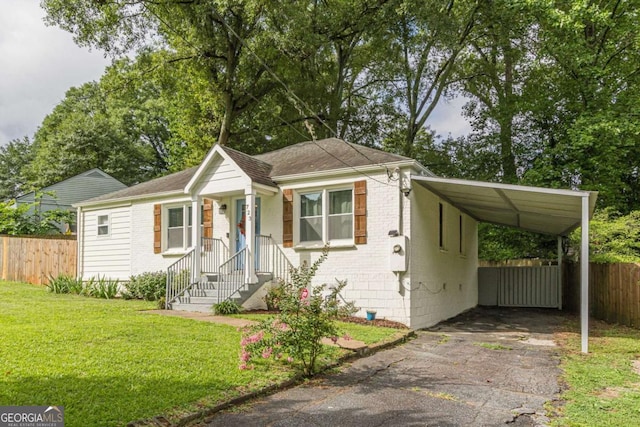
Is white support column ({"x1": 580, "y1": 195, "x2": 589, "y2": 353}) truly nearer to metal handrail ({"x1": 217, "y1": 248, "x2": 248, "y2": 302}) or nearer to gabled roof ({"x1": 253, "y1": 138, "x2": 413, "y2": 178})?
gabled roof ({"x1": 253, "y1": 138, "x2": 413, "y2": 178})

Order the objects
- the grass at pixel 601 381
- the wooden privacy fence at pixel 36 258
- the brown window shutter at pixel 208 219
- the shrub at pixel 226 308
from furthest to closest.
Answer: the wooden privacy fence at pixel 36 258
the brown window shutter at pixel 208 219
the shrub at pixel 226 308
the grass at pixel 601 381

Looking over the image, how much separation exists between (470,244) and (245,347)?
1239cm

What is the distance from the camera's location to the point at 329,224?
428 inches

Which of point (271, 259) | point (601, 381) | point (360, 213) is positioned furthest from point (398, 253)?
point (601, 381)

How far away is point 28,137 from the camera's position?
4325 centimetres

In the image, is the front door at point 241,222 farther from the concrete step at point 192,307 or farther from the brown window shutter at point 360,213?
the brown window shutter at point 360,213

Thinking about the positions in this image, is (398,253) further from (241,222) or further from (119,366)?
(119,366)

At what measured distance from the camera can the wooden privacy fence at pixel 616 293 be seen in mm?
10539

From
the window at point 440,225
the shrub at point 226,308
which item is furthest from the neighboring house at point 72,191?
the window at point 440,225

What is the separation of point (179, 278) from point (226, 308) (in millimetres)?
2292

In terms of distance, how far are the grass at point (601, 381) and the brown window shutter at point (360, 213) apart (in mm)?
4513

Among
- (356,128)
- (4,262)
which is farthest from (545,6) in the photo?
(4,262)

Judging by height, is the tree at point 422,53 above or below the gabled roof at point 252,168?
above

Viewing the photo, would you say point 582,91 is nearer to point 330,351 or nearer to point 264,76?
point 264,76
